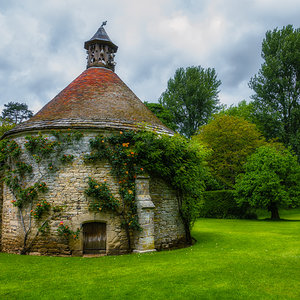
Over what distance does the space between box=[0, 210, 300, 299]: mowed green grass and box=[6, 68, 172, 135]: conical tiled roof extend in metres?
4.94

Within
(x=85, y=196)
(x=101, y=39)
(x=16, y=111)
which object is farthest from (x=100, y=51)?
(x=16, y=111)

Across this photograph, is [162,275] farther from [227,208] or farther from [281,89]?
[281,89]

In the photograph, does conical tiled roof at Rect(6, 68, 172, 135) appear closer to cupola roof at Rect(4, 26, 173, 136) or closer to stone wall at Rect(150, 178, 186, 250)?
cupola roof at Rect(4, 26, 173, 136)

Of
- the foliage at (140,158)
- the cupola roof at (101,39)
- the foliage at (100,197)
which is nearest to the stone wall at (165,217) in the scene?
the foliage at (140,158)

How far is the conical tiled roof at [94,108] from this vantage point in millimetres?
11227

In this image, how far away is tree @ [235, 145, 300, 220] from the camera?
2339 centimetres

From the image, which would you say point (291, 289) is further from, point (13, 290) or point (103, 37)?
point (103, 37)

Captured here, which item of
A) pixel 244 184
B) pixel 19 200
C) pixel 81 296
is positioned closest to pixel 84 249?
pixel 19 200

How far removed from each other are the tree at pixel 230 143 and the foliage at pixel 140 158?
17.4 metres

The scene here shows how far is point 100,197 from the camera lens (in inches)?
413

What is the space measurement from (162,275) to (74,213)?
14.2 feet

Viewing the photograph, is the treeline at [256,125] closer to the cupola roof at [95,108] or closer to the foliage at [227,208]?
the foliage at [227,208]

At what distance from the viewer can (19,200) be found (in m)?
11.0

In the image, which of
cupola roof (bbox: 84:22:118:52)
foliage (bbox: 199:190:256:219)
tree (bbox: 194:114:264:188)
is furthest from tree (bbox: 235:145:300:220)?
cupola roof (bbox: 84:22:118:52)
